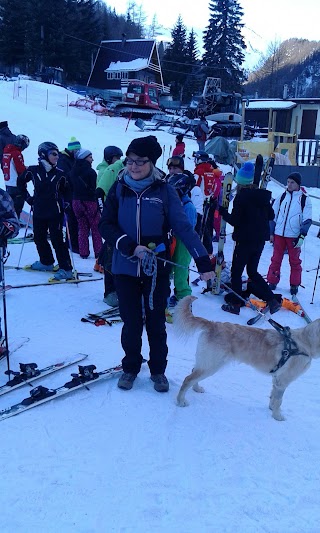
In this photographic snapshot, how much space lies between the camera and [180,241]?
5176 mm

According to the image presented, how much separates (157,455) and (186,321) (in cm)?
102

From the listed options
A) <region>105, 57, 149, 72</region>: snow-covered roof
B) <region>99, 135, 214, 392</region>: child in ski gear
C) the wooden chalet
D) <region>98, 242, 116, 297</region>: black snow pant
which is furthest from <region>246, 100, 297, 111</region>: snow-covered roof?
<region>99, 135, 214, 392</region>: child in ski gear

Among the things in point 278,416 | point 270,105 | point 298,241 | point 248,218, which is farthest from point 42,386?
point 270,105

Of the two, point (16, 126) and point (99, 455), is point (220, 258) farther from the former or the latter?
point (16, 126)

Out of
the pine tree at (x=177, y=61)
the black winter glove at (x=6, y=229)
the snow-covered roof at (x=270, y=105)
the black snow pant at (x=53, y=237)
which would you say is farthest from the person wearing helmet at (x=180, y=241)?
the pine tree at (x=177, y=61)

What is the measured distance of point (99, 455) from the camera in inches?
116

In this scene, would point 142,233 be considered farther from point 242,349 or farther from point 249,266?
point 249,266

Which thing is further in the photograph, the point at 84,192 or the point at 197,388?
the point at 84,192

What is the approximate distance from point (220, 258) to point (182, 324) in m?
3.29

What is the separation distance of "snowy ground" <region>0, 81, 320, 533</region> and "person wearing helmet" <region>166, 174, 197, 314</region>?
0.98 metres

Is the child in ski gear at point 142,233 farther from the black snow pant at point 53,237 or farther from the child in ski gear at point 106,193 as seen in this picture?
the black snow pant at point 53,237

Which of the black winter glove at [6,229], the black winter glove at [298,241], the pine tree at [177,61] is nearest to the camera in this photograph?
the black winter glove at [6,229]

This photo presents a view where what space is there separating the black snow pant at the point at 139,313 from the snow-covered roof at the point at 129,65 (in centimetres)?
4411

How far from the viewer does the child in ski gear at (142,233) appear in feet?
10.9
